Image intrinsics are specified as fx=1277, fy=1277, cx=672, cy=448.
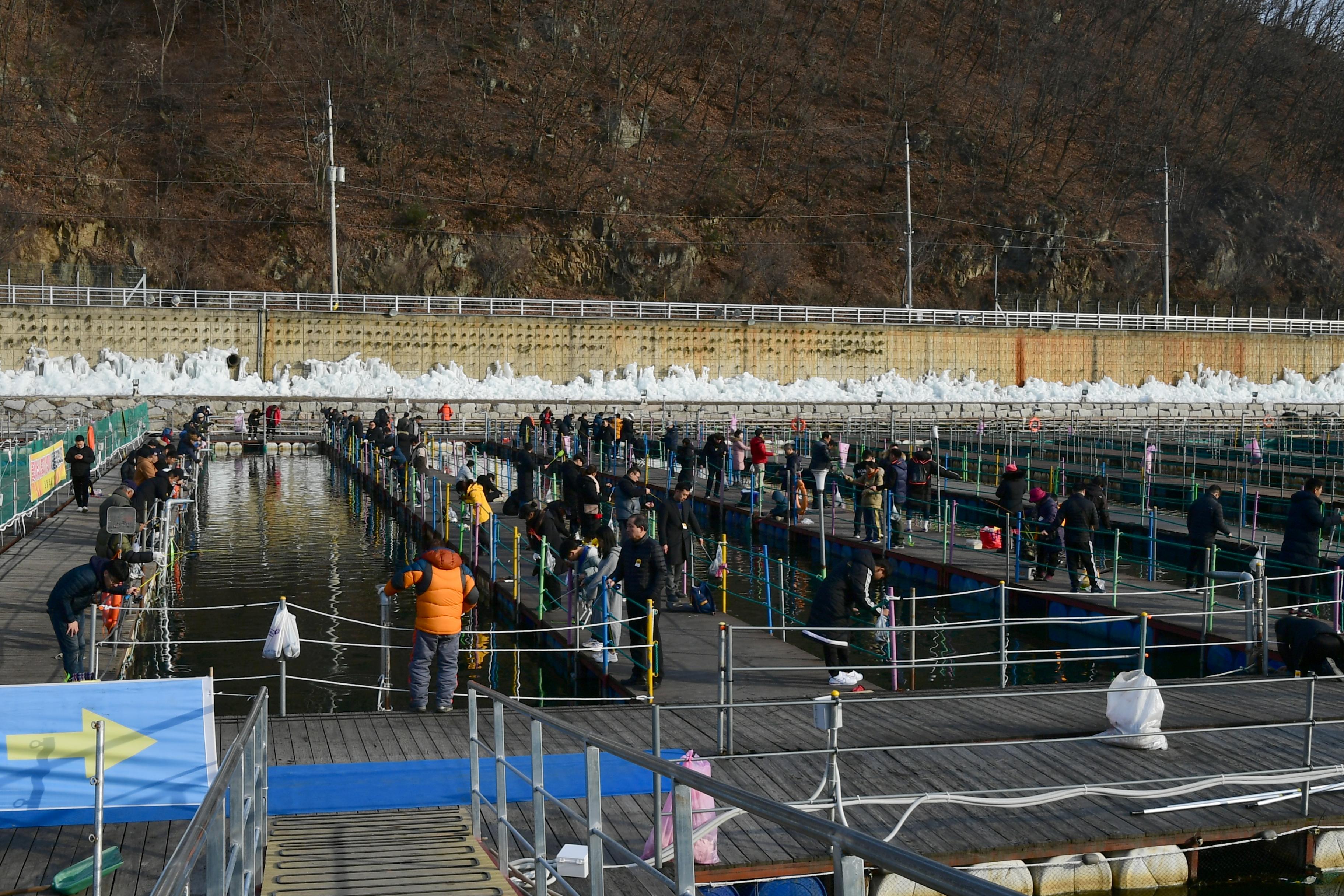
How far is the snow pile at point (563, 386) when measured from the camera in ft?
177

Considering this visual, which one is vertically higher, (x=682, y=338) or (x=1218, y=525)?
(x=682, y=338)

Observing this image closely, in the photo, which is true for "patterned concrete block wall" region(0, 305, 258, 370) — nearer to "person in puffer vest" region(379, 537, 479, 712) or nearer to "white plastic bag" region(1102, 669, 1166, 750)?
"person in puffer vest" region(379, 537, 479, 712)

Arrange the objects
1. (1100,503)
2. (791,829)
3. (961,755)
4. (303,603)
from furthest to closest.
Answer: (303,603)
(1100,503)
(961,755)
(791,829)

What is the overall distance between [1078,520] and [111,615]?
42.0 feet

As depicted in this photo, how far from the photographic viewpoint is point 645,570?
1320cm

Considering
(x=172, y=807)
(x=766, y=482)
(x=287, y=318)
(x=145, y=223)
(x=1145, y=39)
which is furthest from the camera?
(x=1145, y=39)

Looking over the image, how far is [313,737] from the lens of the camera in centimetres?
1057

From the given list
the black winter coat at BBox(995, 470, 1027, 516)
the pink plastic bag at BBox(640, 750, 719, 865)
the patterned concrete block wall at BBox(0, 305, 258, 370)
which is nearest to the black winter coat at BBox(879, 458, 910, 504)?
the black winter coat at BBox(995, 470, 1027, 516)

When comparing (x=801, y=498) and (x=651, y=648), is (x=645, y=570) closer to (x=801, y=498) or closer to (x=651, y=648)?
(x=651, y=648)

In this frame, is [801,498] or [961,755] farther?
[801,498]

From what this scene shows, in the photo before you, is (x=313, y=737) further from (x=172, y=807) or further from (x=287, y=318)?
(x=287, y=318)

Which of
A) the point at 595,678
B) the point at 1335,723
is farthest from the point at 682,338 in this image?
A: the point at 1335,723

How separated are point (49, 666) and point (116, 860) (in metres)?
6.38

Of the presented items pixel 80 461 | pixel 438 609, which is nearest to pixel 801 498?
pixel 80 461
